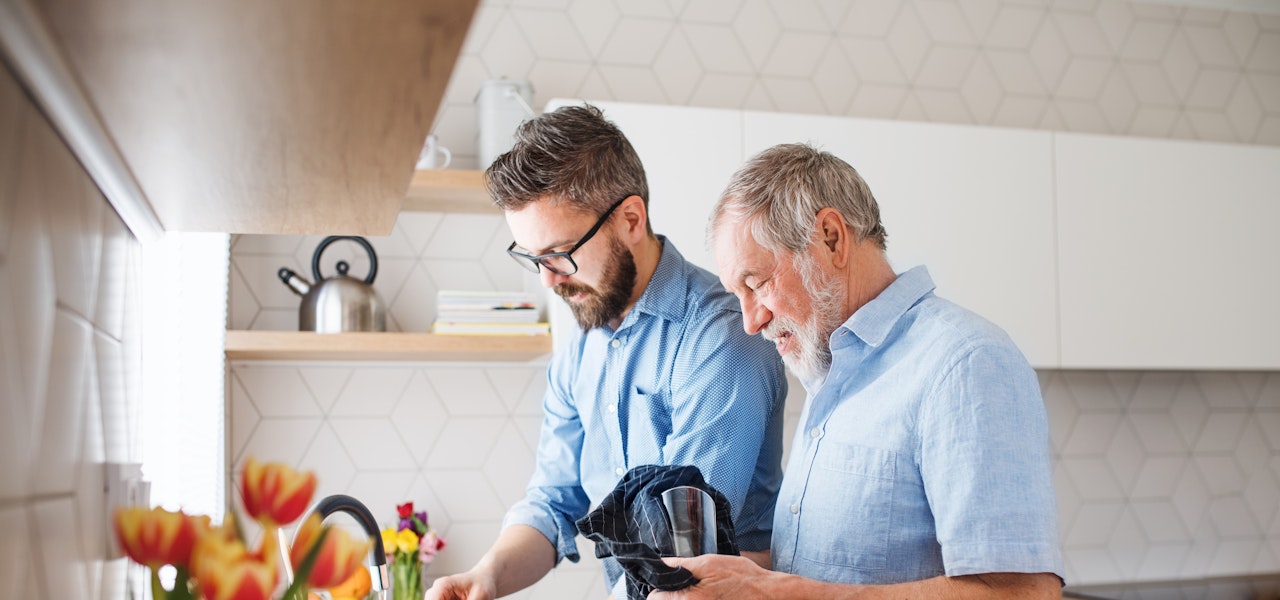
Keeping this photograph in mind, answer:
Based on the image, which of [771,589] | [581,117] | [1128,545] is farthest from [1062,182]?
[771,589]

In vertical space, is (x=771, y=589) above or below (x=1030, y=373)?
below

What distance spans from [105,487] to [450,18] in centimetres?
54

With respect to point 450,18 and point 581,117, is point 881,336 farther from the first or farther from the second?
point 450,18

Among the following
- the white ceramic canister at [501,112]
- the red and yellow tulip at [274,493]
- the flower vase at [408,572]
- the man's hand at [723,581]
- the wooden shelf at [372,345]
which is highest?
the white ceramic canister at [501,112]

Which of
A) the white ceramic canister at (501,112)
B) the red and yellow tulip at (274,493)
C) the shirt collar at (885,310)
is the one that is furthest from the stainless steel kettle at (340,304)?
the red and yellow tulip at (274,493)

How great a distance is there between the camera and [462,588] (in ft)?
5.31

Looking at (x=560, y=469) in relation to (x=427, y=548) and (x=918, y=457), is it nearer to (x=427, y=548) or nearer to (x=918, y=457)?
(x=427, y=548)

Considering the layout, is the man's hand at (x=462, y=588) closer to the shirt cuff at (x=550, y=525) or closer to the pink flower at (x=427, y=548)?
the shirt cuff at (x=550, y=525)

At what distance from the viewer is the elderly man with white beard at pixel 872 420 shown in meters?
1.20

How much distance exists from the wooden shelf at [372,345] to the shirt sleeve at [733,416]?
0.85 metres

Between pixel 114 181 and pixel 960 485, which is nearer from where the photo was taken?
pixel 114 181

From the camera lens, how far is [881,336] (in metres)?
1.40

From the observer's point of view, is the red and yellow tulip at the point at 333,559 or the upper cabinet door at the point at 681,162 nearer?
the red and yellow tulip at the point at 333,559

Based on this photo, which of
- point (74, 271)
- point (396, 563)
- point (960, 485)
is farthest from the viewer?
point (396, 563)
